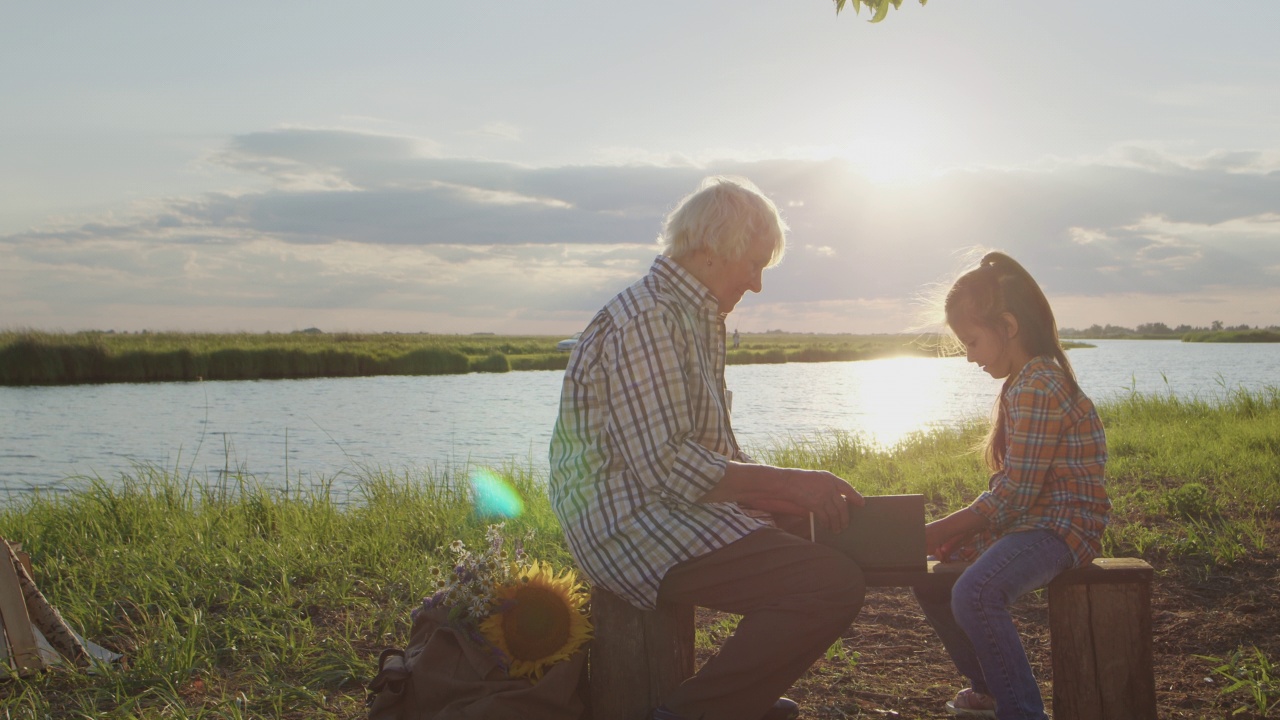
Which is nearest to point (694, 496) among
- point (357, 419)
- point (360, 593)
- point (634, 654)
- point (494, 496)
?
point (634, 654)

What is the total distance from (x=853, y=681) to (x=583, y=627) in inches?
52.6

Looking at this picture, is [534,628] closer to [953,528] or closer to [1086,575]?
[953,528]

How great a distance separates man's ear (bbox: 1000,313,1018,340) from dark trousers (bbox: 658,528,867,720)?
103 centimetres

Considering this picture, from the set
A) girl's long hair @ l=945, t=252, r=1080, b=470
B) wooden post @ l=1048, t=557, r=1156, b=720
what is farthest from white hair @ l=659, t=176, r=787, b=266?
wooden post @ l=1048, t=557, r=1156, b=720

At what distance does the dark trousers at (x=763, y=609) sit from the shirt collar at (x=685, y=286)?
69 cm

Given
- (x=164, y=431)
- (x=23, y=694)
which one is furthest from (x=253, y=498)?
(x=164, y=431)

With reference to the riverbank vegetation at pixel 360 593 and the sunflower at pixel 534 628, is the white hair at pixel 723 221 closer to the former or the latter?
the sunflower at pixel 534 628

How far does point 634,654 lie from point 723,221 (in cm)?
132

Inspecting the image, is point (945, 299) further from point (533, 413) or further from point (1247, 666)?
point (533, 413)

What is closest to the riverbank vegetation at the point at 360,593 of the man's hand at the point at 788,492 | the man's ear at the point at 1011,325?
the man's hand at the point at 788,492

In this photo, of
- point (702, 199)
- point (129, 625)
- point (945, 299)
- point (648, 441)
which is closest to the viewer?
point (648, 441)

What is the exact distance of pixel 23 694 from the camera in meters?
3.28

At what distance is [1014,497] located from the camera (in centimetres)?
285

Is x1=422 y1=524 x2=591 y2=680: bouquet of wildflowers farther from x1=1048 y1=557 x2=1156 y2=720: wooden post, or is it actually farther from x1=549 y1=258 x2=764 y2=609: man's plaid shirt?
x1=1048 y1=557 x2=1156 y2=720: wooden post
